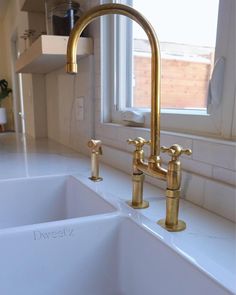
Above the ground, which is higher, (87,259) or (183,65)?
(183,65)

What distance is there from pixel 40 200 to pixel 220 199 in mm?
639

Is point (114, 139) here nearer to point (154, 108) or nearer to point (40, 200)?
point (40, 200)

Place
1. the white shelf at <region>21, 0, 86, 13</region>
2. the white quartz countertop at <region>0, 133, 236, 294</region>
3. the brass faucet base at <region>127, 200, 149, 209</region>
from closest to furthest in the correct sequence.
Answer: the white quartz countertop at <region>0, 133, 236, 294</region> < the brass faucet base at <region>127, 200, 149, 209</region> < the white shelf at <region>21, 0, 86, 13</region>

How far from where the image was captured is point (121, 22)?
3.95 feet

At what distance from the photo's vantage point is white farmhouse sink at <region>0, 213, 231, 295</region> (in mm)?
539

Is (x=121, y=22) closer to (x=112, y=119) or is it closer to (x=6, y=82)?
(x=112, y=119)

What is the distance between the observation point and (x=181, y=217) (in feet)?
2.10

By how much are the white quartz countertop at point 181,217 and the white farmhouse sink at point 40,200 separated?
0.11ft

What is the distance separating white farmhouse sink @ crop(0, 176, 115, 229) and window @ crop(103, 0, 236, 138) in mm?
373

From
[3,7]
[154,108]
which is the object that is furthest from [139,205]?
[3,7]

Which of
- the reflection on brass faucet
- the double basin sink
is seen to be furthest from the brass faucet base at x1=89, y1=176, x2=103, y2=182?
the double basin sink

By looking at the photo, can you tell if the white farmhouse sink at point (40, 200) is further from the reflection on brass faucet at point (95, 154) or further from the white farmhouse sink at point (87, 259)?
the white farmhouse sink at point (87, 259)

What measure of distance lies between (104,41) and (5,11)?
3.72 m

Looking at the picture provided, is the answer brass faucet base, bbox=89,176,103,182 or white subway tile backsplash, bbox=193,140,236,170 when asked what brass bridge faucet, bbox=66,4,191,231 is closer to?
white subway tile backsplash, bbox=193,140,236,170
